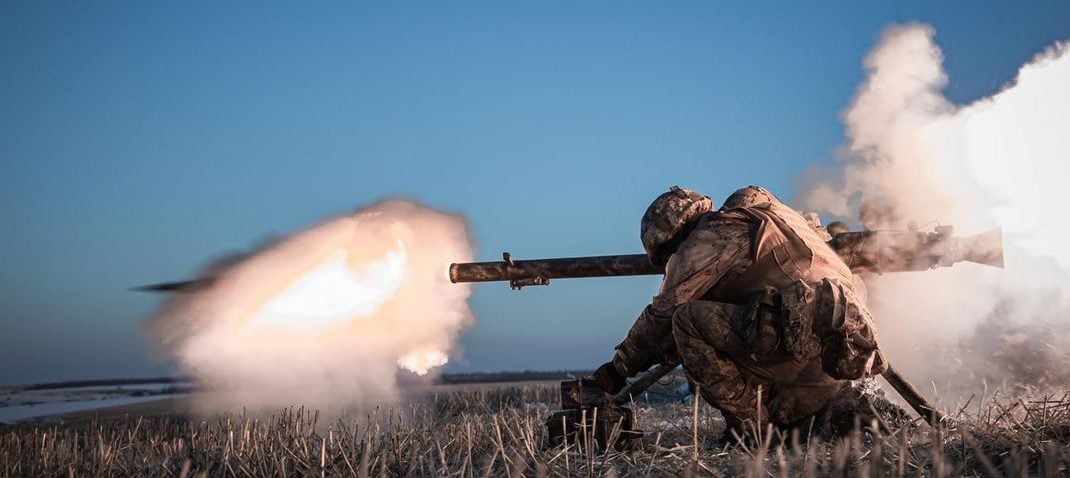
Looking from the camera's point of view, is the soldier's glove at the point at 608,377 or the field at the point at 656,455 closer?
the field at the point at 656,455

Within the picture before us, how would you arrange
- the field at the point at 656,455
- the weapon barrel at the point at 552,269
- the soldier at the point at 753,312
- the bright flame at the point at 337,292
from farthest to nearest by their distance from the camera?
the bright flame at the point at 337,292 → the weapon barrel at the point at 552,269 → the soldier at the point at 753,312 → the field at the point at 656,455

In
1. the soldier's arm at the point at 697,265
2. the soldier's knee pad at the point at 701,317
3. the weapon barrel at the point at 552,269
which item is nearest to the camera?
the soldier's knee pad at the point at 701,317

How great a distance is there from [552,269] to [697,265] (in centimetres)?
391

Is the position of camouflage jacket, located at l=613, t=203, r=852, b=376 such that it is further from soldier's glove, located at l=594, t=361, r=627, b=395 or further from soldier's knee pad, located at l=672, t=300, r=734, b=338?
soldier's glove, located at l=594, t=361, r=627, b=395

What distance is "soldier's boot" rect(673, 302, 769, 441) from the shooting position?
17.5 feet

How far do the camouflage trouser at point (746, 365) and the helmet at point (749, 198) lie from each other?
2.79 feet

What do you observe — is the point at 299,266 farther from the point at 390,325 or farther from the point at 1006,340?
the point at 1006,340

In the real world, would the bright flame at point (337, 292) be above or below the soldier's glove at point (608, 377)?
above

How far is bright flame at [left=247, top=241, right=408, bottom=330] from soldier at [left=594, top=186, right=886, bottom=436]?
7.02 meters

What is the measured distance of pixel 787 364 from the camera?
536cm

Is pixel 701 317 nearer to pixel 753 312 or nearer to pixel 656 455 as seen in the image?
pixel 753 312

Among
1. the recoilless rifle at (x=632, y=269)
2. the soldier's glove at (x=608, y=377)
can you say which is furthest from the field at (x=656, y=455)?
the soldier's glove at (x=608, y=377)

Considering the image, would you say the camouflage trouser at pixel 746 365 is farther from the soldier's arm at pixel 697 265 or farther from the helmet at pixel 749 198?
the helmet at pixel 749 198

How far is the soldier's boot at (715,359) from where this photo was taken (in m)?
5.33
